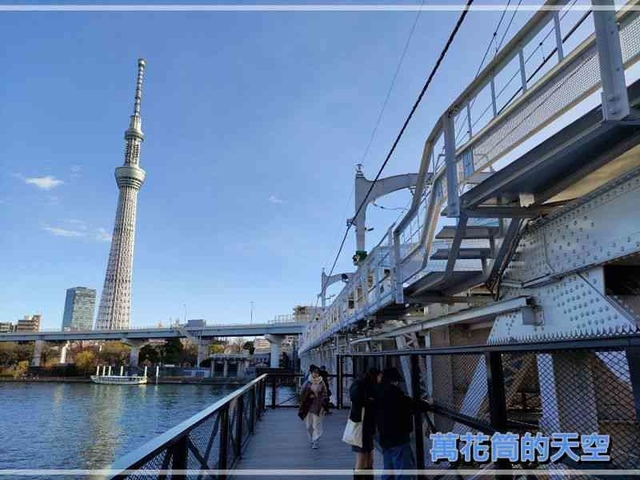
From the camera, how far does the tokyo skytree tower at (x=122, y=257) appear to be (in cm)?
14612

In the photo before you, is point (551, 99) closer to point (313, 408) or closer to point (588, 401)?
point (588, 401)

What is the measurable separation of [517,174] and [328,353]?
76.3 feet

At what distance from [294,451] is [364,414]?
3419 mm

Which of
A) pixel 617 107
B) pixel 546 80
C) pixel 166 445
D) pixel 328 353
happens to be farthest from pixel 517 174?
pixel 328 353

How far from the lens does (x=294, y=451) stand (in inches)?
329

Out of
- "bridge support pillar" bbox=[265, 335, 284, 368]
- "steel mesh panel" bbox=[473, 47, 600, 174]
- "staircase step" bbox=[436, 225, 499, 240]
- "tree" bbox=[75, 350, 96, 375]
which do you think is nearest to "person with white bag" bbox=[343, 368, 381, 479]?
"staircase step" bbox=[436, 225, 499, 240]

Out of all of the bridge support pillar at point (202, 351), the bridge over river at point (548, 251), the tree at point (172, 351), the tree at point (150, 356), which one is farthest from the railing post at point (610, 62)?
the tree at point (150, 356)

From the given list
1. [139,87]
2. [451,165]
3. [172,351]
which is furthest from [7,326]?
[451,165]

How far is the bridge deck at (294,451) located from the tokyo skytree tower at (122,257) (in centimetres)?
14851

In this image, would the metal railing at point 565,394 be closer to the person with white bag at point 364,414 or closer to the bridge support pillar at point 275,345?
the person with white bag at point 364,414

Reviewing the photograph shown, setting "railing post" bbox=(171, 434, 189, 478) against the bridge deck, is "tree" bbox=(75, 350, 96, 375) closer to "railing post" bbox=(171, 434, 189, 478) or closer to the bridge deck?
the bridge deck

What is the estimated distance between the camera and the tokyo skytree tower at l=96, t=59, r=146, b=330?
14612cm

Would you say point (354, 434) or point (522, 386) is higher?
point (522, 386)

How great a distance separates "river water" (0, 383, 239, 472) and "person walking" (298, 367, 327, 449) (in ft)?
33.9
